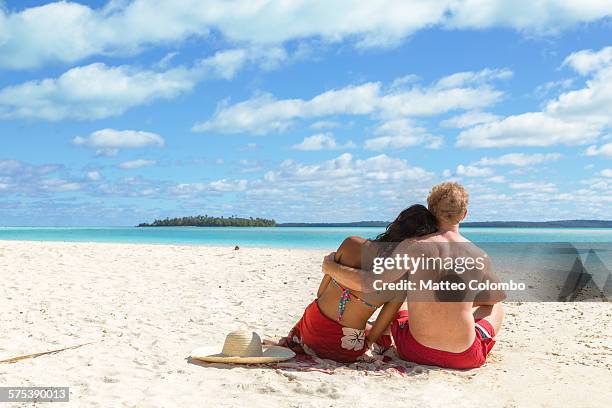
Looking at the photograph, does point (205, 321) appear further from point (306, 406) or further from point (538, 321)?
point (538, 321)

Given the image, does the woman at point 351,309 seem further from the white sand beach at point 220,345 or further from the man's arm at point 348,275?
the white sand beach at point 220,345

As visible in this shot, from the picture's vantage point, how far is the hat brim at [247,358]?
5039 mm

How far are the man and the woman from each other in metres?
0.10

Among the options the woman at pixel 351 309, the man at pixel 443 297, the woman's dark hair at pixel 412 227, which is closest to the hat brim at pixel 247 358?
the woman at pixel 351 309

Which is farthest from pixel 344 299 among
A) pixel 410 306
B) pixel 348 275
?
pixel 410 306

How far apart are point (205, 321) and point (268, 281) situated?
4169mm

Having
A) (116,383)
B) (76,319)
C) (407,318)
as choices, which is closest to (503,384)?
(407,318)

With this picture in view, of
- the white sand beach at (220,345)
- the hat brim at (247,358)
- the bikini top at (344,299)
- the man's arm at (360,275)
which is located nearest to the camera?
the white sand beach at (220,345)

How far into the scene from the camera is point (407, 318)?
5.30 m

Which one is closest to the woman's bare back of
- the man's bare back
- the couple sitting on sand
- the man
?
the couple sitting on sand

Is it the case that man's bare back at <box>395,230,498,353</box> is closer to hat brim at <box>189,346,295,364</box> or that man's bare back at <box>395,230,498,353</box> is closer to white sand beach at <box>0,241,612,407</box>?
white sand beach at <box>0,241,612,407</box>

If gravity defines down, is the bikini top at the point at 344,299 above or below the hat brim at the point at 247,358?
above

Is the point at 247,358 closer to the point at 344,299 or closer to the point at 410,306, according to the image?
the point at 344,299

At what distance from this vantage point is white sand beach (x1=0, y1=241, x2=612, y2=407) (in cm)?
438
